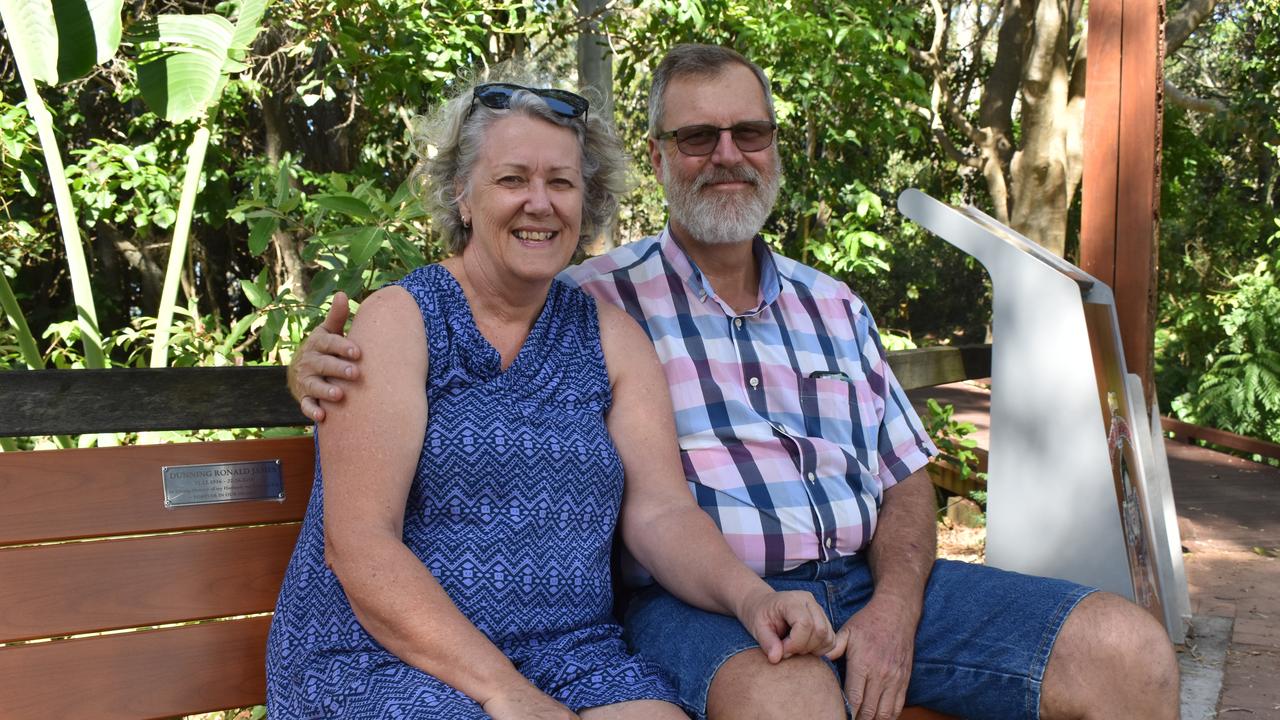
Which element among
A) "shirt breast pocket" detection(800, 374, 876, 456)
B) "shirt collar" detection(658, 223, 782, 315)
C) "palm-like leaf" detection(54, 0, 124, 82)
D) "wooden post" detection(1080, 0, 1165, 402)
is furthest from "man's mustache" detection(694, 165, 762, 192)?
"palm-like leaf" detection(54, 0, 124, 82)

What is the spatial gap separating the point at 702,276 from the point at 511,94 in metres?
0.68

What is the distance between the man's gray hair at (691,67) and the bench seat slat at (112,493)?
1.19 m

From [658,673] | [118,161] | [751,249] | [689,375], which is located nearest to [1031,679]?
[658,673]

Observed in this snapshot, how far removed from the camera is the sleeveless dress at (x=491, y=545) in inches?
76.4

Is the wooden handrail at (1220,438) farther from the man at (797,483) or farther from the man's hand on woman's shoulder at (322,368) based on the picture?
the man's hand on woman's shoulder at (322,368)

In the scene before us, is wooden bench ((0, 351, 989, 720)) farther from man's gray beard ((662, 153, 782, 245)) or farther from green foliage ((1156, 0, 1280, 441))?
green foliage ((1156, 0, 1280, 441))

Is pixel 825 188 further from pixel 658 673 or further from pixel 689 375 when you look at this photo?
pixel 658 673

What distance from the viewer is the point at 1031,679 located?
2.11 metres

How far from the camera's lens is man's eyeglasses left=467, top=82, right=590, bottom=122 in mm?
2156

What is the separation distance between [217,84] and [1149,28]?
3.29m

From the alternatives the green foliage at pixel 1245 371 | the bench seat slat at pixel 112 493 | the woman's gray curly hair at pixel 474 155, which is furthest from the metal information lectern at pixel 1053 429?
the green foliage at pixel 1245 371

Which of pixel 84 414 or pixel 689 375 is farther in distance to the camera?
pixel 689 375

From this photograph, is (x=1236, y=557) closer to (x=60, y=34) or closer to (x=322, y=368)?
(x=322, y=368)

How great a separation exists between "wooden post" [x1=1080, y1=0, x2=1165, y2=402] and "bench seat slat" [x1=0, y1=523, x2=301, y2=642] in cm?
265
